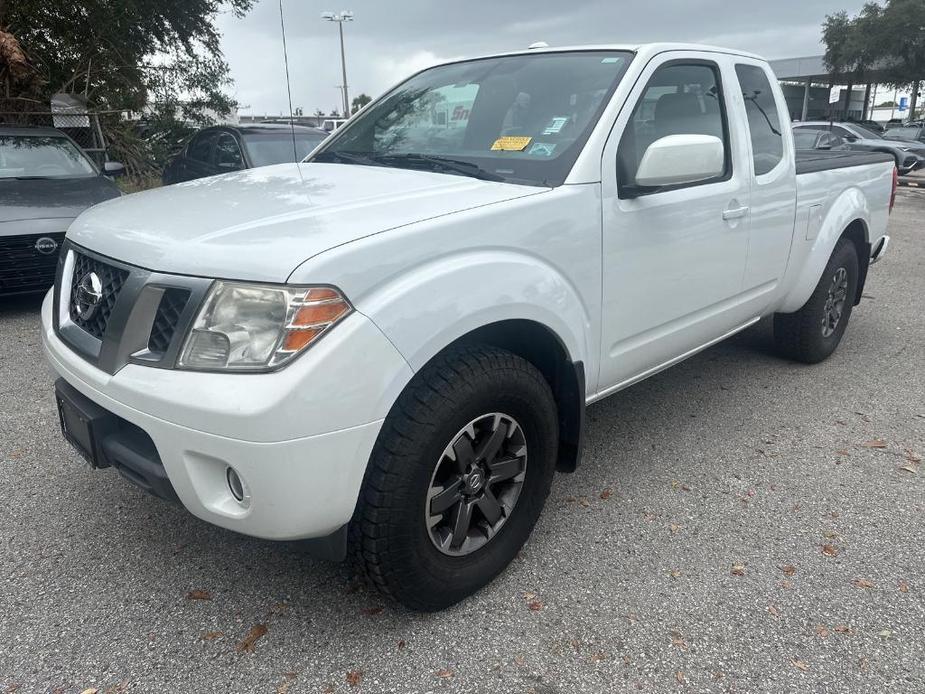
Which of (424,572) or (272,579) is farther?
(272,579)

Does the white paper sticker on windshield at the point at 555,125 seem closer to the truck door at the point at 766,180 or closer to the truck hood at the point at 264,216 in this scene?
the truck hood at the point at 264,216

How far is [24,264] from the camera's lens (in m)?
5.42

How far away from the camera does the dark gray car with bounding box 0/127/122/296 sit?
5.39 meters

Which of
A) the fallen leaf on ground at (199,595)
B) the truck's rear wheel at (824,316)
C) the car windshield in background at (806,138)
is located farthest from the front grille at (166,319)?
the car windshield in background at (806,138)

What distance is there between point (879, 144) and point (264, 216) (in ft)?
64.4

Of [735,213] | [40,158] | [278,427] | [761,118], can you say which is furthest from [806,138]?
[278,427]

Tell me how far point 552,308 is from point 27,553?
6.99ft

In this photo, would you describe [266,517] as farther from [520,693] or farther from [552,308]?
[552,308]

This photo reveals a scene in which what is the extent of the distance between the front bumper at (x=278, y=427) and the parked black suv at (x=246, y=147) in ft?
20.4

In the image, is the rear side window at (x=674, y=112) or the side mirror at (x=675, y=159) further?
the rear side window at (x=674, y=112)

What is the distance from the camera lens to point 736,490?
124 inches

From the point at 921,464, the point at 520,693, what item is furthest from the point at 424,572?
the point at 921,464

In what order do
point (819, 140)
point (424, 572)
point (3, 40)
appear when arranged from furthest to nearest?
point (819, 140) < point (3, 40) < point (424, 572)

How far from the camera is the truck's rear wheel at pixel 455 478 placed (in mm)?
2016
